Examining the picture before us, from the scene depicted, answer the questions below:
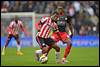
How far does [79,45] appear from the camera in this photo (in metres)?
38.3

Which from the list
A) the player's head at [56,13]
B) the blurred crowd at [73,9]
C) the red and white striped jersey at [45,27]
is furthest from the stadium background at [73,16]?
the red and white striped jersey at [45,27]

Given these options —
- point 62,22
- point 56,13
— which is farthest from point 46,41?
point 62,22

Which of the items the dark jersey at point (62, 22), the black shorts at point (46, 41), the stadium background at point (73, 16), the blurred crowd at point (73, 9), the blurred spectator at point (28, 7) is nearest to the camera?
the black shorts at point (46, 41)

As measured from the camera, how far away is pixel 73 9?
4197 cm

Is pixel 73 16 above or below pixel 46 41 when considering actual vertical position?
above

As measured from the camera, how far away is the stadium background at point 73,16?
38.4 metres

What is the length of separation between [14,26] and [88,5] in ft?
50.1

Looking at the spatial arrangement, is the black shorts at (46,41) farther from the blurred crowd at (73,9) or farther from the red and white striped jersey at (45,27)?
the blurred crowd at (73,9)

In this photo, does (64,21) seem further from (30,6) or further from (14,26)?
(30,6)

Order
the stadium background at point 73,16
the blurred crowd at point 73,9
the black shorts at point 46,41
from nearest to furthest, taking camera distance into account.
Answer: the black shorts at point 46,41 < the stadium background at point 73,16 < the blurred crowd at point 73,9

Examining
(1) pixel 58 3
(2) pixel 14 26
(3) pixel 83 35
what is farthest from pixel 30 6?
(2) pixel 14 26

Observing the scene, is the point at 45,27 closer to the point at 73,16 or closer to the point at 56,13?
the point at 56,13

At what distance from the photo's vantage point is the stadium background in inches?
1511

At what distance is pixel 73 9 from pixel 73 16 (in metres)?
0.70
